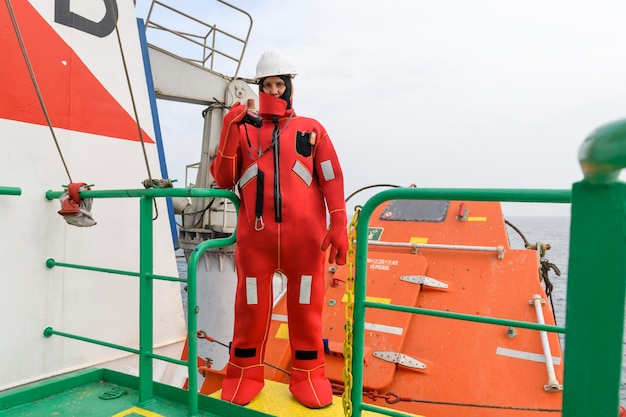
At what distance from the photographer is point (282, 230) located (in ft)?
7.30

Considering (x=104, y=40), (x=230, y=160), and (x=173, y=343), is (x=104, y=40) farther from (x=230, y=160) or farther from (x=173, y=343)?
(x=173, y=343)

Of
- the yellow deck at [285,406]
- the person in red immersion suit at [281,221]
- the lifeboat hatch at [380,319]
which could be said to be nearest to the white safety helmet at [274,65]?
the person in red immersion suit at [281,221]

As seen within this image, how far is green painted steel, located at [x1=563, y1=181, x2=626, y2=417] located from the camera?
2.17 feet

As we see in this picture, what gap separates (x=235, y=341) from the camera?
2.38m

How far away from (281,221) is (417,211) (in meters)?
2.45

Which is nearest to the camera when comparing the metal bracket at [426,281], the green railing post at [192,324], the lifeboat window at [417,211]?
the green railing post at [192,324]

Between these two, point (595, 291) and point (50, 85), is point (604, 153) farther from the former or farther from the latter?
point (50, 85)

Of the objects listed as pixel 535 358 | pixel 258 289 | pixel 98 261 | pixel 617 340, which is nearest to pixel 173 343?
pixel 98 261

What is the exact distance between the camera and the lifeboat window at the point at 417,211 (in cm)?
425

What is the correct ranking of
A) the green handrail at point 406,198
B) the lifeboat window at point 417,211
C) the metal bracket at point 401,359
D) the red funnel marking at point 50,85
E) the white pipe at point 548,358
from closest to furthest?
the green handrail at point 406,198, the red funnel marking at point 50,85, the white pipe at point 548,358, the metal bracket at point 401,359, the lifeboat window at point 417,211

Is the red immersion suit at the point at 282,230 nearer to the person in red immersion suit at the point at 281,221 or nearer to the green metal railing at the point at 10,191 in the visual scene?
the person in red immersion suit at the point at 281,221

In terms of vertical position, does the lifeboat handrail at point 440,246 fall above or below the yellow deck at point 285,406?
above

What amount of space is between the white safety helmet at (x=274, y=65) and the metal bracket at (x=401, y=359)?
2.03 metres

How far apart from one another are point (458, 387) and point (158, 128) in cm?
297
